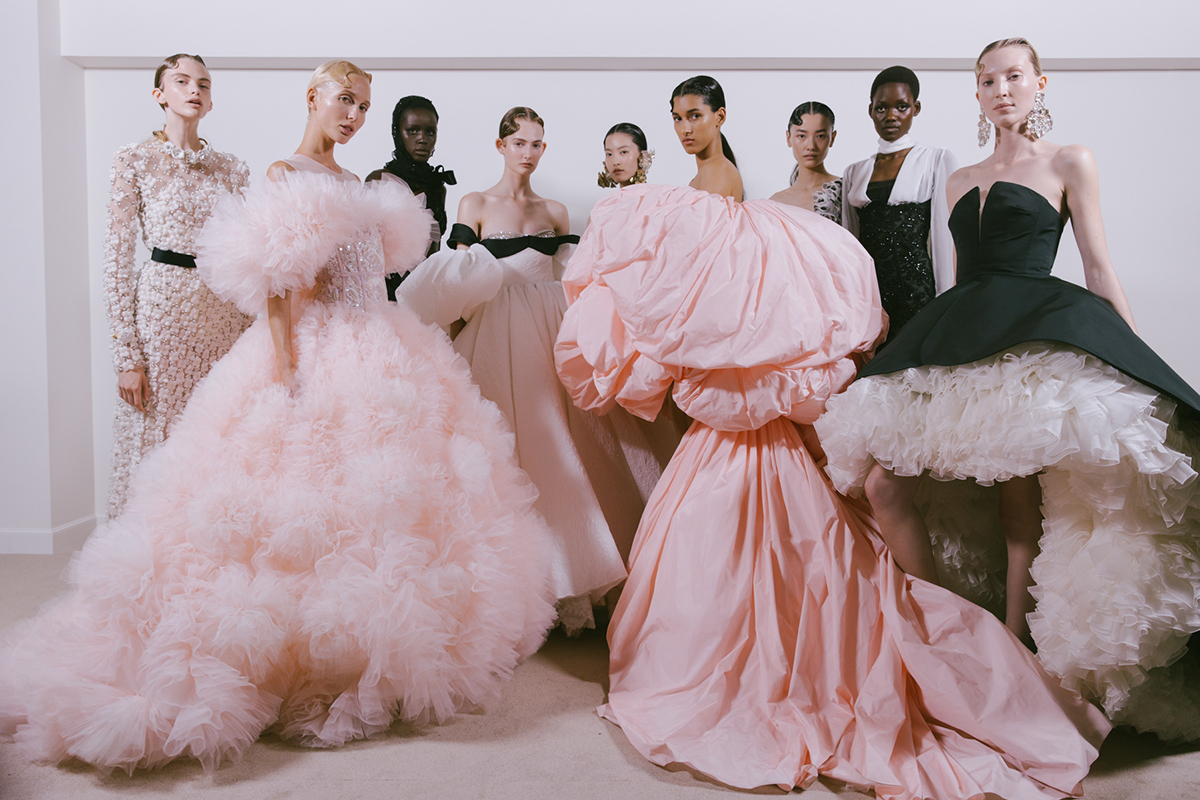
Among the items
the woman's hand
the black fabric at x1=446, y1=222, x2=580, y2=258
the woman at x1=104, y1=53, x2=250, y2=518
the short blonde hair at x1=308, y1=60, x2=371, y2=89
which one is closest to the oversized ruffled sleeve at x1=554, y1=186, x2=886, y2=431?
the black fabric at x1=446, y1=222, x2=580, y2=258

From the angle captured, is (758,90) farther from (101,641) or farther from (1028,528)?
(101,641)

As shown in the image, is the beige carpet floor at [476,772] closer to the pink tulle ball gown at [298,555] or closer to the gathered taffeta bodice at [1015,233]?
the pink tulle ball gown at [298,555]

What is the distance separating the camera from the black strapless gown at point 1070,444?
64.4 inches

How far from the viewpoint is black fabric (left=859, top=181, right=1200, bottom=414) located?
1729mm

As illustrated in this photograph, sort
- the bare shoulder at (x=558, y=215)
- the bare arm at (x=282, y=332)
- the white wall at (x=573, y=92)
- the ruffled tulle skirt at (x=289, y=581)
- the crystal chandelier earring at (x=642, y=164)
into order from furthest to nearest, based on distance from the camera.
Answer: the white wall at (x=573, y=92)
the crystal chandelier earring at (x=642, y=164)
the bare shoulder at (x=558, y=215)
the bare arm at (x=282, y=332)
the ruffled tulle skirt at (x=289, y=581)

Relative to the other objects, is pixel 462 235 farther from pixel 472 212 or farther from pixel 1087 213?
pixel 1087 213

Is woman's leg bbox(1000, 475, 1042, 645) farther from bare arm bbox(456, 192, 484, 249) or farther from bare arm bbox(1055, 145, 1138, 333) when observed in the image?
bare arm bbox(456, 192, 484, 249)

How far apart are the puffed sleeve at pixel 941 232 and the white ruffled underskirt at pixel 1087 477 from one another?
1.01m

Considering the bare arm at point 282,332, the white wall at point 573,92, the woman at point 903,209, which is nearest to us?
the bare arm at point 282,332

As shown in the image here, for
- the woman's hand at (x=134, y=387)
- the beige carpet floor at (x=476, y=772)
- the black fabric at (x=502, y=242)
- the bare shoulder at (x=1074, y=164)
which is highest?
the bare shoulder at (x=1074, y=164)

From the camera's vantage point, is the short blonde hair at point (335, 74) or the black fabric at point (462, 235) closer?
the short blonde hair at point (335, 74)

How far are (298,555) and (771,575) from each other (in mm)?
1221

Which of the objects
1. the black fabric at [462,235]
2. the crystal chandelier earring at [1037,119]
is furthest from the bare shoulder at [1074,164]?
the black fabric at [462,235]

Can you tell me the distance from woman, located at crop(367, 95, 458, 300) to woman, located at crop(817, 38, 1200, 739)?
6.56ft
